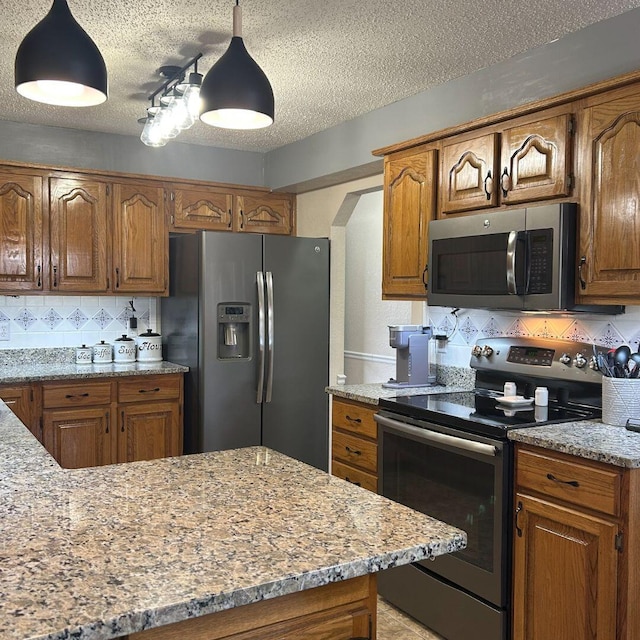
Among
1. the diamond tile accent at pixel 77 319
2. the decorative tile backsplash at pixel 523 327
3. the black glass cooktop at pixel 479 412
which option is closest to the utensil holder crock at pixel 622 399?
the black glass cooktop at pixel 479 412

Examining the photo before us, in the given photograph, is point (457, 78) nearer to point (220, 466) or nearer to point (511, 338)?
point (511, 338)

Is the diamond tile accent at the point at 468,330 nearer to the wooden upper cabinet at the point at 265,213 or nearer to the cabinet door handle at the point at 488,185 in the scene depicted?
the cabinet door handle at the point at 488,185

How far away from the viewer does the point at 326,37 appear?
2814 millimetres

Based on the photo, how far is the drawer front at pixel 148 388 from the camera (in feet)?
13.8

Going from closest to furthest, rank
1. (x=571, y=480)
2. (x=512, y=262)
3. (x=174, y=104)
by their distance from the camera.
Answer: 1. (x=571, y=480)
2. (x=512, y=262)
3. (x=174, y=104)

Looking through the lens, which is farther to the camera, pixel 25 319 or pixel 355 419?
pixel 25 319

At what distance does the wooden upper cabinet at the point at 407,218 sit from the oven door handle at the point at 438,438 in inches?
28.4

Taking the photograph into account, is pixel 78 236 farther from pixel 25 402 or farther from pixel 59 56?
pixel 59 56

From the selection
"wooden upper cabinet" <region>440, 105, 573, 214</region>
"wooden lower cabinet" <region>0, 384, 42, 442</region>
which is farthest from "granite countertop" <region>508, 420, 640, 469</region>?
"wooden lower cabinet" <region>0, 384, 42, 442</region>

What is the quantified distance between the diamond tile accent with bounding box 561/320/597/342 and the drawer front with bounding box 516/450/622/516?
0.74 metres

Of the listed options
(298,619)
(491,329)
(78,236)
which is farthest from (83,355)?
(298,619)

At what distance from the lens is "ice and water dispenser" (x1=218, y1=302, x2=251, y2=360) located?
14.0 feet

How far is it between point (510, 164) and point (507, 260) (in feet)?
1.45

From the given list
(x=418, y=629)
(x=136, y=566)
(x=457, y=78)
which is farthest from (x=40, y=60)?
(x=418, y=629)
